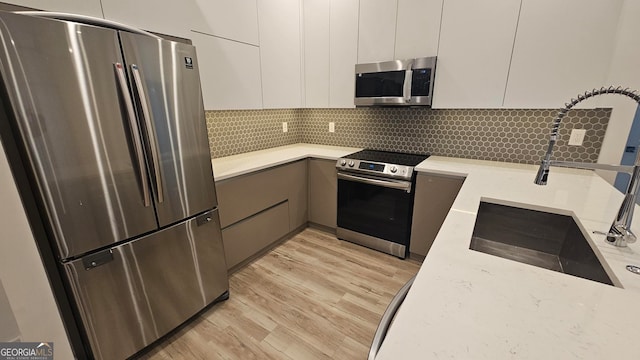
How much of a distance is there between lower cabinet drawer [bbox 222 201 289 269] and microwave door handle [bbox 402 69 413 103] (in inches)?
58.5

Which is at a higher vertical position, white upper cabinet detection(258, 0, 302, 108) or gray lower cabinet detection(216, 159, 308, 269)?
white upper cabinet detection(258, 0, 302, 108)

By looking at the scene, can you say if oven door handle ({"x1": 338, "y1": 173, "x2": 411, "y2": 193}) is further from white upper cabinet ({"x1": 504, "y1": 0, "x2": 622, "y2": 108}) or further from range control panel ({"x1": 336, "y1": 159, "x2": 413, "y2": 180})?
white upper cabinet ({"x1": 504, "y1": 0, "x2": 622, "y2": 108})

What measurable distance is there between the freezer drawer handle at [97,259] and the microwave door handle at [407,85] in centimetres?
222

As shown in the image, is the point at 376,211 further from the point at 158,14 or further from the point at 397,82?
the point at 158,14

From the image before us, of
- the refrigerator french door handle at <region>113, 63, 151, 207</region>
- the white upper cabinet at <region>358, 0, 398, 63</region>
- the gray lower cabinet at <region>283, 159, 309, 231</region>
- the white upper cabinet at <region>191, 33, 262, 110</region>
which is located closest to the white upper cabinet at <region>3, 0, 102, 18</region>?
the refrigerator french door handle at <region>113, 63, 151, 207</region>

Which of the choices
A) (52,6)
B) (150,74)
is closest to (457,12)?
(150,74)

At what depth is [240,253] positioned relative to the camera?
2.21 metres

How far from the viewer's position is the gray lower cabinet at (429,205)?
2051 millimetres

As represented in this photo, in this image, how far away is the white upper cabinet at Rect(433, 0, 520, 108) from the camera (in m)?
1.82

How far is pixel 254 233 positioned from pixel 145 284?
38.3 inches

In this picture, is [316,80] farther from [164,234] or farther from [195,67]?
[164,234]

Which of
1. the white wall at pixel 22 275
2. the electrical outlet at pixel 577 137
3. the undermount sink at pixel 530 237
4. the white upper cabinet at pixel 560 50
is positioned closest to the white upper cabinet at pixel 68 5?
the white wall at pixel 22 275

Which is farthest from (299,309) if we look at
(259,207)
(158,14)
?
(158,14)

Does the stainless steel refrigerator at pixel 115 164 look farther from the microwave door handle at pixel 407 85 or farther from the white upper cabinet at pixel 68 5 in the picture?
the microwave door handle at pixel 407 85
